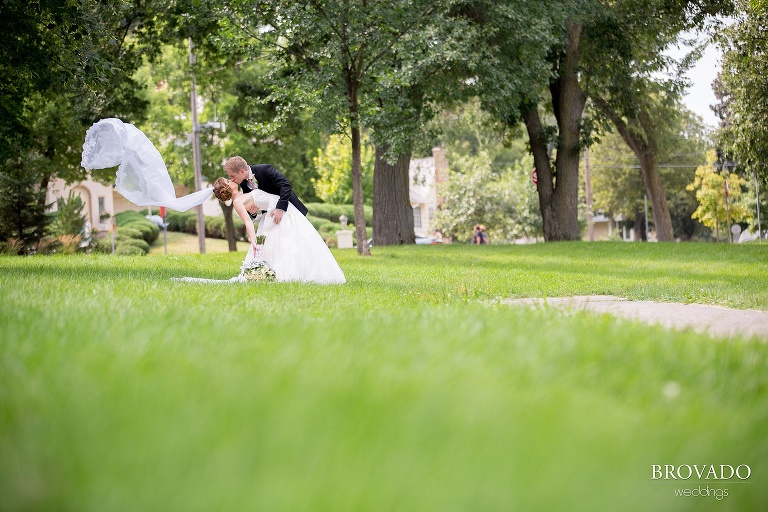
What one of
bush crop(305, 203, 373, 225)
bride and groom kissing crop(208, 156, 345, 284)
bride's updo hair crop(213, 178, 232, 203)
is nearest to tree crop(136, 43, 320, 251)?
bush crop(305, 203, 373, 225)

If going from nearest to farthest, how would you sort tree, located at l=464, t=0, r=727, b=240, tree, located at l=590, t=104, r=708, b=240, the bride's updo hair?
the bride's updo hair < tree, located at l=464, t=0, r=727, b=240 < tree, located at l=590, t=104, r=708, b=240

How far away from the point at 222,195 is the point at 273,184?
2.95ft

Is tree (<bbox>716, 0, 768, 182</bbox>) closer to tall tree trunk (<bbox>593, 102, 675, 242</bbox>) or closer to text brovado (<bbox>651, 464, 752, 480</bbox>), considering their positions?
tall tree trunk (<bbox>593, 102, 675, 242</bbox>)

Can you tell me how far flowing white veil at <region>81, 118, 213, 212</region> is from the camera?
1346cm

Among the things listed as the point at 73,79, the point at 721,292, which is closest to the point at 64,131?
the point at 73,79

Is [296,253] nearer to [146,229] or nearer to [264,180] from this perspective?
[264,180]

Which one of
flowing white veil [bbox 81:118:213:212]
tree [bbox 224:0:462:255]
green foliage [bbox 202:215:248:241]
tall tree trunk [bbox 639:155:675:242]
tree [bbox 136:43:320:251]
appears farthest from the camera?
green foliage [bbox 202:215:248:241]

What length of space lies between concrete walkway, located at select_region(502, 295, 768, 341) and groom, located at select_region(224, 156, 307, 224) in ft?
13.2

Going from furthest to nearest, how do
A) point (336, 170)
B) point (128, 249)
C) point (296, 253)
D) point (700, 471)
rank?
point (336, 170) < point (128, 249) < point (296, 253) < point (700, 471)

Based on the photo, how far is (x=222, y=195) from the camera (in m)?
13.0

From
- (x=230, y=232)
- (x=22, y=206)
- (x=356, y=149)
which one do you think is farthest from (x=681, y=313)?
(x=230, y=232)

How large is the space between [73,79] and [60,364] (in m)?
12.1

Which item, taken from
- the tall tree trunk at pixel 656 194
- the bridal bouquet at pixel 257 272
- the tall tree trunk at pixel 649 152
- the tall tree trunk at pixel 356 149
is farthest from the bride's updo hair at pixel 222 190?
the tall tree trunk at pixel 656 194

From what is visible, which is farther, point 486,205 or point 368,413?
point 486,205
